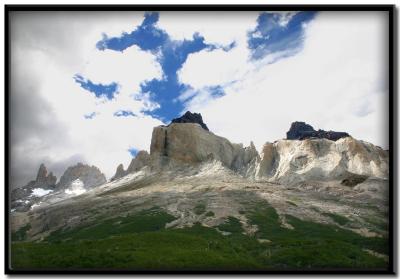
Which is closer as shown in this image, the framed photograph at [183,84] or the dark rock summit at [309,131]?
the framed photograph at [183,84]

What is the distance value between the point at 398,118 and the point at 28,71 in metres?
29.3

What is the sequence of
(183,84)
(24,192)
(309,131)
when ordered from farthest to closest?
(309,131), (24,192), (183,84)

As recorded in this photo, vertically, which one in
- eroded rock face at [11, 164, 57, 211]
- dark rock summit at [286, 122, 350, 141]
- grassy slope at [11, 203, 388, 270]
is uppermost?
dark rock summit at [286, 122, 350, 141]

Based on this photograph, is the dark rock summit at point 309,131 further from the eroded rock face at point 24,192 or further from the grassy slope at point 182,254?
the eroded rock face at point 24,192

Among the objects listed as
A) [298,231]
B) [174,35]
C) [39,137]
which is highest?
[174,35]

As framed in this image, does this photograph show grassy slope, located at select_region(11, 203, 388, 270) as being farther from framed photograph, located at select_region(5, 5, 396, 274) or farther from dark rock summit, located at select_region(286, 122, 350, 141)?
dark rock summit, located at select_region(286, 122, 350, 141)

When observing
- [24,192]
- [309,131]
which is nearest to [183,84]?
[24,192]

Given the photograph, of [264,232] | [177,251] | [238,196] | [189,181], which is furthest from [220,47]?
[189,181]

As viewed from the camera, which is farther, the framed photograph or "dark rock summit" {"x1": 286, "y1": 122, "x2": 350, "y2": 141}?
"dark rock summit" {"x1": 286, "y1": 122, "x2": 350, "y2": 141}

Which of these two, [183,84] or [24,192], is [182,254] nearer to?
[183,84]

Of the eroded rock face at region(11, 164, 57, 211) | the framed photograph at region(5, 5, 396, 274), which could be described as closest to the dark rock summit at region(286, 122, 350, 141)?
the framed photograph at region(5, 5, 396, 274)

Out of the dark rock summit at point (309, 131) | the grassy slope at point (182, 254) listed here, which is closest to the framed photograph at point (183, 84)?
the grassy slope at point (182, 254)

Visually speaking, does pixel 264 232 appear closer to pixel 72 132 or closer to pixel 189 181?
pixel 72 132

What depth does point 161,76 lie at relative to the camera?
147ft
